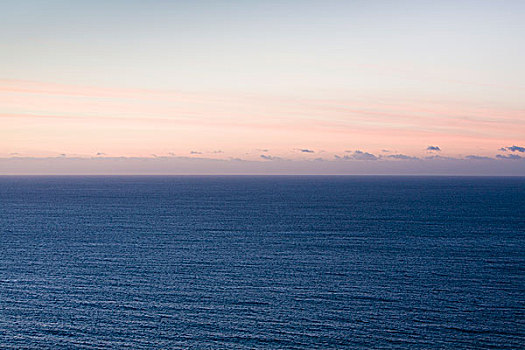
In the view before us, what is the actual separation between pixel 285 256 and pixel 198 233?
91.5ft

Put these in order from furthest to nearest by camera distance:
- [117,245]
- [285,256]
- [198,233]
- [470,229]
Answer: [470,229]
[198,233]
[117,245]
[285,256]

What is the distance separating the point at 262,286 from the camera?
5853 centimetres

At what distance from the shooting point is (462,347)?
4141 centimetres

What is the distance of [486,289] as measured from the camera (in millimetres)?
57312

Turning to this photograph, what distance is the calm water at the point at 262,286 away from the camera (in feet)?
144

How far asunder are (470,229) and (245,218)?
5120 centimetres

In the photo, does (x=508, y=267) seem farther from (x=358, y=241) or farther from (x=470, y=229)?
(x=470, y=229)

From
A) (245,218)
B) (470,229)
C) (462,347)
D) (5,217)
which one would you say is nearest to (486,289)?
(462,347)

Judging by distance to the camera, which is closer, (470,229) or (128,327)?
(128,327)

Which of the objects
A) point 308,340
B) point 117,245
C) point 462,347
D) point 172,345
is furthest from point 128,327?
point 117,245

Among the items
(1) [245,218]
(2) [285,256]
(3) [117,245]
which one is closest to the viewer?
(2) [285,256]

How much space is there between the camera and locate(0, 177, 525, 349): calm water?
144 feet

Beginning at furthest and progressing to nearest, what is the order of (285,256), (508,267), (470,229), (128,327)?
(470,229) < (285,256) < (508,267) < (128,327)

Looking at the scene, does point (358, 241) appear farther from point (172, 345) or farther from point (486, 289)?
point (172, 345)
